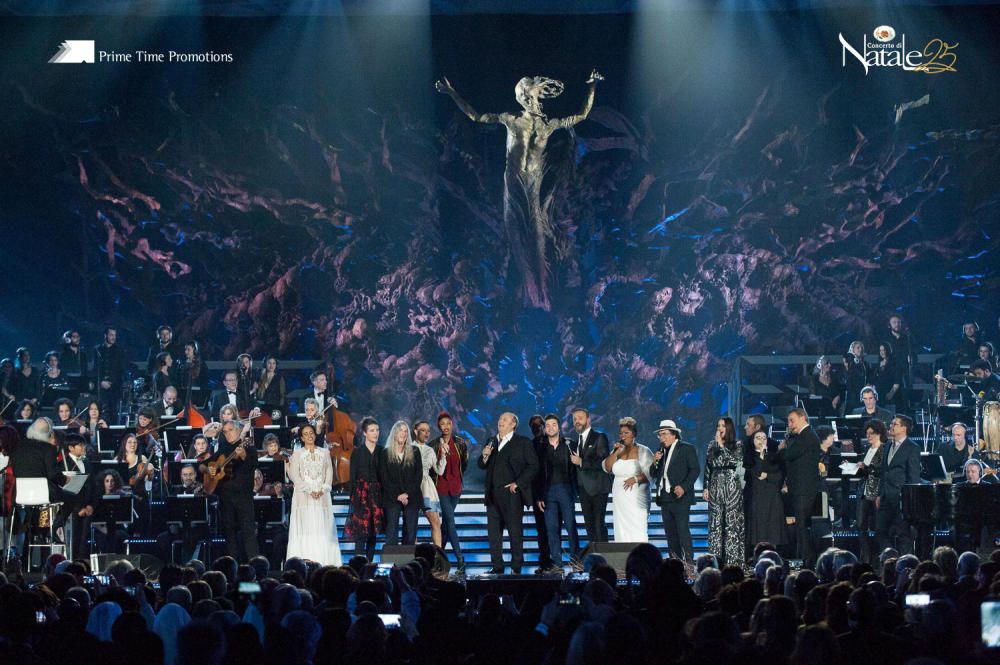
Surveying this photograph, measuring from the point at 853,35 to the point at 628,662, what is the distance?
16189mm

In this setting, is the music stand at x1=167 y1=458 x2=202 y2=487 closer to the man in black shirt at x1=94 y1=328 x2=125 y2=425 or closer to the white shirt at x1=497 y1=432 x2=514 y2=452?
the man in black shirt at x1=94 y1=328 x2=125 y2=425

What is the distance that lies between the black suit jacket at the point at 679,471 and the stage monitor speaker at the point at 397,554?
273 centimetres

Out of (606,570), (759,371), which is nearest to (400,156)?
(759,371)

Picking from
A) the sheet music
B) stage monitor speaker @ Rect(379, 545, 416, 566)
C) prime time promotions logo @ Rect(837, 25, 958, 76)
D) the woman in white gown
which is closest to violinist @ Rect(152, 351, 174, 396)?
stage monitor speaker @ Rect(379, 545, 416, 566)

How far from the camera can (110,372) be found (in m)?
17.5

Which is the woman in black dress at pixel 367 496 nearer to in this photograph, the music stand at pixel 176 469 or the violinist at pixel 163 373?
the music stand at pixel 176 469

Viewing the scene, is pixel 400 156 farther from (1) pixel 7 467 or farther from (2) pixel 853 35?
(1) pixel 7 467

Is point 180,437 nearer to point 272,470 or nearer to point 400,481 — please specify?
point 272,470

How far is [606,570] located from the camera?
263 inches

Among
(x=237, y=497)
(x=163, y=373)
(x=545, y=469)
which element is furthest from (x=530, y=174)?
(x=237, y=497)

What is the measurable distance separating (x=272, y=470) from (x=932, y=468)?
7.01m

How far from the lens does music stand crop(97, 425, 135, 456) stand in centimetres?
1433

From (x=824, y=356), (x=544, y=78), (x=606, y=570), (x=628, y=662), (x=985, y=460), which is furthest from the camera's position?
(x=544, y=78)

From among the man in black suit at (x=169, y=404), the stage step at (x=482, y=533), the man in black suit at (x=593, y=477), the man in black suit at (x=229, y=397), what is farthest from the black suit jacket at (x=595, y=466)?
the man in black suit at (x=169, y=404)
